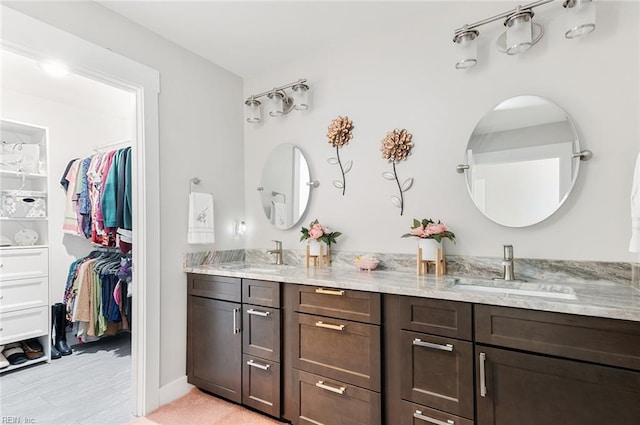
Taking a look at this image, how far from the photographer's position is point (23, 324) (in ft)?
9.07

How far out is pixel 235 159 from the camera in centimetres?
290

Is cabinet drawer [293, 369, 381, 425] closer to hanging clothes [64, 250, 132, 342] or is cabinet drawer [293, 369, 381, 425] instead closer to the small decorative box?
hanging clothes [64, 250, 132, 342]

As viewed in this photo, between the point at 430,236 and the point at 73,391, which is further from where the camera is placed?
the point at 73,391

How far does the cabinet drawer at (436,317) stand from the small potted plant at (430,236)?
0.48 meters

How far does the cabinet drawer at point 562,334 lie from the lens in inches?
45.4

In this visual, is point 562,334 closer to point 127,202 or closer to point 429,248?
point 429,248

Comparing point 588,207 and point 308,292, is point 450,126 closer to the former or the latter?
point 588,207

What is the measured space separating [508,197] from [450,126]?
0.55 m

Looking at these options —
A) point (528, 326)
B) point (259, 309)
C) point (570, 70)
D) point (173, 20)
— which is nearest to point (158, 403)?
point (259, 309)

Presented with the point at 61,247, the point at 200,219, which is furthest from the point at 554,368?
the point at 61,247

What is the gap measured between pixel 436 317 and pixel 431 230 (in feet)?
1.96

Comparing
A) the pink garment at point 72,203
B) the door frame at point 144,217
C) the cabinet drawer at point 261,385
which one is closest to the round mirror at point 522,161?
the cabinet drawer at point 261,385

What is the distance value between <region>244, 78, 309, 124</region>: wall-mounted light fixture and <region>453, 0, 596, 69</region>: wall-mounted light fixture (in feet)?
3.63

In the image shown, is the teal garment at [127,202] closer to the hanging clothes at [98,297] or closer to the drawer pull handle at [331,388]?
the hanging clothes at [98,297]
